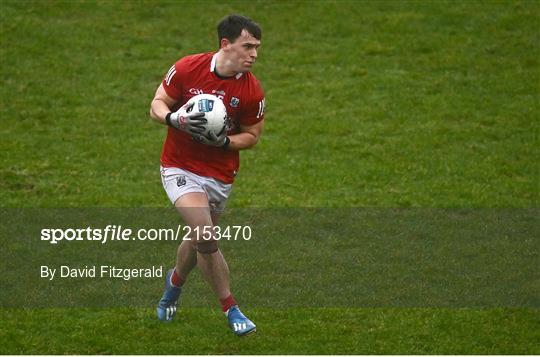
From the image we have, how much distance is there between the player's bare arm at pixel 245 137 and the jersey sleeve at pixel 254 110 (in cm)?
5

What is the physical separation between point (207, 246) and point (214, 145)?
0.91 meters

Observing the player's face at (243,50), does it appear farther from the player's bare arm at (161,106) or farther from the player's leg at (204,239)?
the player's leg at (204,239)

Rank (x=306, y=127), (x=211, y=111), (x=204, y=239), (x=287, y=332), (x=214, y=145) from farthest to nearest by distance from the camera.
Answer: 1. (x=306, y=127)
2. (x=287, y=332)
3. (x=204, y=239)
4. (x=214, y=145)
5. (x=211, y=111)

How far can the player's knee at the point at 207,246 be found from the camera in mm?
9469

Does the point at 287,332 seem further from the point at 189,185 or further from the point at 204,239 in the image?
the point at 189,185

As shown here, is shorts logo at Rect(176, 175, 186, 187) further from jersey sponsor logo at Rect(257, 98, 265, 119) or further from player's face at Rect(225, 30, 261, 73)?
player's face at Rect(225, 30, 261, 73)

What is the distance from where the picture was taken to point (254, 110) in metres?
9.59

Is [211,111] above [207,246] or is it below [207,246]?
above

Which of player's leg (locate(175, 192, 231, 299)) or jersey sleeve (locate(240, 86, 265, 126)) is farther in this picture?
jersey sleeve (locate(240, 86, 265, 126))

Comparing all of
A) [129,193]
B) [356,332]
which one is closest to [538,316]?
[356,332]

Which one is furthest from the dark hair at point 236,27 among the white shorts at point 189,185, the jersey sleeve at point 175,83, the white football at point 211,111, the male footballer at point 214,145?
the white shorts at point 189,185

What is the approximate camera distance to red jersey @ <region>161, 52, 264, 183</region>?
952 centimetres

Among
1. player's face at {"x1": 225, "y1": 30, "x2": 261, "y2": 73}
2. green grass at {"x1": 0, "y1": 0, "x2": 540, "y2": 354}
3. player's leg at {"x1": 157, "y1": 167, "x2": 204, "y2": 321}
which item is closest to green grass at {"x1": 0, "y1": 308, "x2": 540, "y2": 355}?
green grass at {"x1": 0, "y1": 0, "x2": 540, "y2": 354}
